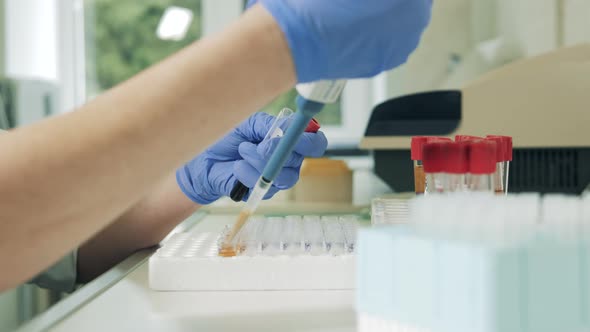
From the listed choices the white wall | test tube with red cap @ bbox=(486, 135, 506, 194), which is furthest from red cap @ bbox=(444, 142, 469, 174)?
the white wall

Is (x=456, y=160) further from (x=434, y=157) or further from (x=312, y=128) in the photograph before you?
(x=312, y=128)

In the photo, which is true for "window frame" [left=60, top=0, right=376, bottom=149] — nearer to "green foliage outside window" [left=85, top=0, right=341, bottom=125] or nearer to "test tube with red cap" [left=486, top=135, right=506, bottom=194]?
"green foliage outside window" [left=85, top=0, right=341, bottom=125]

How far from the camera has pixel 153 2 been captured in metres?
4.00

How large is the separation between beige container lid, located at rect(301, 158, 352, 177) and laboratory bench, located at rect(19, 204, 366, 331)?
0.88 m

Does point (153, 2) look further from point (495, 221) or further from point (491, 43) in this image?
point (495, 221)

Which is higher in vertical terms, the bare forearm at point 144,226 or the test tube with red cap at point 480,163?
the test tube with red cap at point 480,163

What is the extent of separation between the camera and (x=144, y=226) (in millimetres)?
1118

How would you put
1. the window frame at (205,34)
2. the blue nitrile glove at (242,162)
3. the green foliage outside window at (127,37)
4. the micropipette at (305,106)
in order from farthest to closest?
the green foliage outside window at (127,37), the window frame at (205,34), the blue nitrile glove at (242,162), the micropipette at (305,106)

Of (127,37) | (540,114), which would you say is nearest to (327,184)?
(540,114)

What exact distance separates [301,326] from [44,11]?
2.64 meters

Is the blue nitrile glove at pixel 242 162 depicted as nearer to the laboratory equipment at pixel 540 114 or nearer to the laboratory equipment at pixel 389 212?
the laboratory equipment at pixel 389 212

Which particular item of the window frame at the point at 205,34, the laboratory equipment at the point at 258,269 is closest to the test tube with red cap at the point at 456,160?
the laboratory equipment at the point at 258,269

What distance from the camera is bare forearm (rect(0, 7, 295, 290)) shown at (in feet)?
1.73

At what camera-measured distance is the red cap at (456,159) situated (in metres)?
0.46
